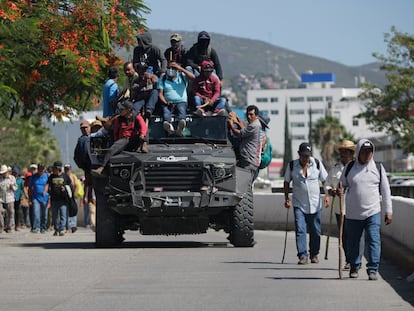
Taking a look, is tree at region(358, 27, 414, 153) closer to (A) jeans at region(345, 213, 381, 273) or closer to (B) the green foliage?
(B) the green foliage

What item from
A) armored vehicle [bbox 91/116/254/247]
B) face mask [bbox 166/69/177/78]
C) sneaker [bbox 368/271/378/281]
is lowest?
sneaker [bbox 368/271/378/281]

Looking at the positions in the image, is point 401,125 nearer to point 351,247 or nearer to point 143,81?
point 143,81

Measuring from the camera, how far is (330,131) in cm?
15262

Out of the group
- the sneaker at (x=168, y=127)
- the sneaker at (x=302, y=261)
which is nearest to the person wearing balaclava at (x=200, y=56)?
the sneaker at (x=168, y=127)

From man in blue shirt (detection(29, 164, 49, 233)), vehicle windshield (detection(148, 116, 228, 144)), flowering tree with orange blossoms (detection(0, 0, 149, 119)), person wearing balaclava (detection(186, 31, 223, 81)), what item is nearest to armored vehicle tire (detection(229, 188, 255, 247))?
vehicle windshield (detection(148, 116, 228, 144))

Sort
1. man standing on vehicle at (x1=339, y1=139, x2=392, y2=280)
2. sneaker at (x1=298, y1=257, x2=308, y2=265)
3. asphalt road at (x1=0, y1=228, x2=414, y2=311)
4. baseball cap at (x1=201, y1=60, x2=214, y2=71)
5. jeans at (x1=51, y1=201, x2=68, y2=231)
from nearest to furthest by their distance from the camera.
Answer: asphalt road at (x1=0, y1=228, x2=414, y2=311) < man standing on vehicle at (x1=339, y1=139, x2=392, y2=280) < sneaker at (x1=298, y1=257, x2=308, y2=265) < baseball cap at (x1=201, y1=60, x2=214, y2=71) < jeans at (x1=51, y1=201, x2=68, y2=231)

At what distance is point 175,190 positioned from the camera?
847 inches

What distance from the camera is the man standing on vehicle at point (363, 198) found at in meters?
15.7

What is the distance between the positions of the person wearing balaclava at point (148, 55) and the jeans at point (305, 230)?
5.81m

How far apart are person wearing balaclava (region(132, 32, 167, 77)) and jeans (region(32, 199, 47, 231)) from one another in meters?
→ 8.31

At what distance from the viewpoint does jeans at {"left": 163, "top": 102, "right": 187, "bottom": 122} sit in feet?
74.9

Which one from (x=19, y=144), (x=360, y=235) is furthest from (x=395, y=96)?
(x=360, y=235)

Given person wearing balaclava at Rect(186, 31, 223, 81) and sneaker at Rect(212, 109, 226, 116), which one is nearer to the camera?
sneaker at Rect(212, 109, 226, 116)

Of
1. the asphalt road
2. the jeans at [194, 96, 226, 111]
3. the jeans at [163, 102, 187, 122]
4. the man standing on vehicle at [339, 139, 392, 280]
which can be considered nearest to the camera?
the asphalt road
